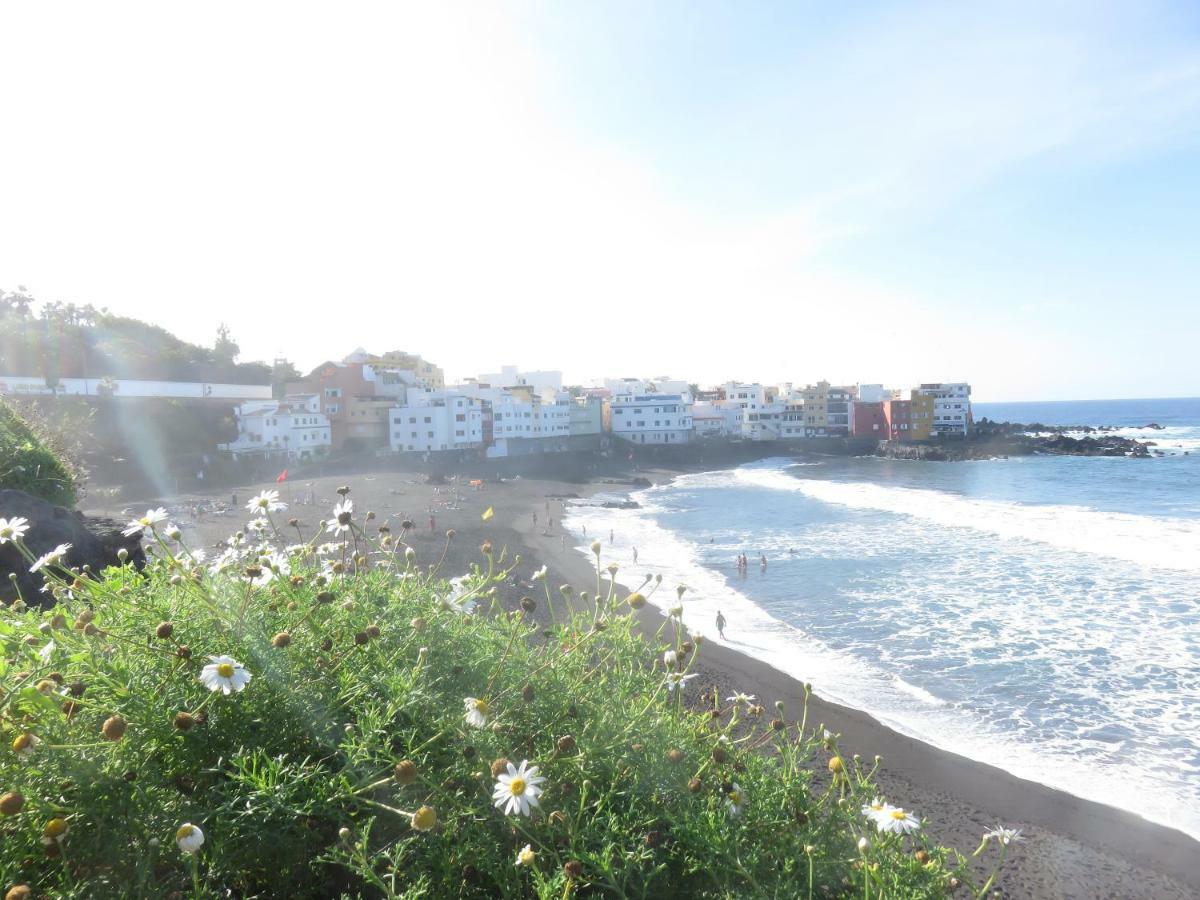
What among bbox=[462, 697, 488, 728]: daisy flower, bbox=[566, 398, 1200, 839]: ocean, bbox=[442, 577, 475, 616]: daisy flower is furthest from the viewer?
bbox=[566, 398, 1200, 839]: ocean

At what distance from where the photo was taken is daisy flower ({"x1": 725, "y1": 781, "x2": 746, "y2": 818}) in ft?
6.37

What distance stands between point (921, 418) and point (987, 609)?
57502 millimetres

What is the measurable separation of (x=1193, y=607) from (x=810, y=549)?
10587mm

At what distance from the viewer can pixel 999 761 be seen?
10.3 metres

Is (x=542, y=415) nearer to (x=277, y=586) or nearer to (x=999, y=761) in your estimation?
(x=999, y=761)

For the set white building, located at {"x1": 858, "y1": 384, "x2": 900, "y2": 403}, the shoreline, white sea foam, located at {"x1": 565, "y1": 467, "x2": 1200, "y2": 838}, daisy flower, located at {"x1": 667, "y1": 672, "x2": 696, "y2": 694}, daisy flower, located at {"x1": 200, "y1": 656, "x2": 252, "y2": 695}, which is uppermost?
white building, located at {"x1": 858, "y1": 384, "x2": 900, "y2": 403}

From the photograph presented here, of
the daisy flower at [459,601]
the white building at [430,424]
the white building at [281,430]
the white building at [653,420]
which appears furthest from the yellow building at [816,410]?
the daisy flower at [459,601]

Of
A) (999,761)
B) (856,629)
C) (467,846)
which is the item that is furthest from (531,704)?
(856,629)

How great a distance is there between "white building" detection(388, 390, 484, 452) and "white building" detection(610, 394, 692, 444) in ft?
64.9

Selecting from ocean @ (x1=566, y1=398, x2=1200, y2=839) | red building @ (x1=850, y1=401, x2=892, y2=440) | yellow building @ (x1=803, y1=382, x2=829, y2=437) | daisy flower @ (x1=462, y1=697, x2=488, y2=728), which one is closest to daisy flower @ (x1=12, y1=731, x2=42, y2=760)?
daisy flower @ (x1=462, y1=697, x2=488, y2=728)

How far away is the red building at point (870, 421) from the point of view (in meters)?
71.4

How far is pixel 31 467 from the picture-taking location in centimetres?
882

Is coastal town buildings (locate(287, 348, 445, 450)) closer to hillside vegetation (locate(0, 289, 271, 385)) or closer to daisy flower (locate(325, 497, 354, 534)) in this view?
hillside vegetation (locate(0, 289, 271, 385))

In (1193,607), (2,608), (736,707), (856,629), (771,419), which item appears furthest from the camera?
(771,419)
